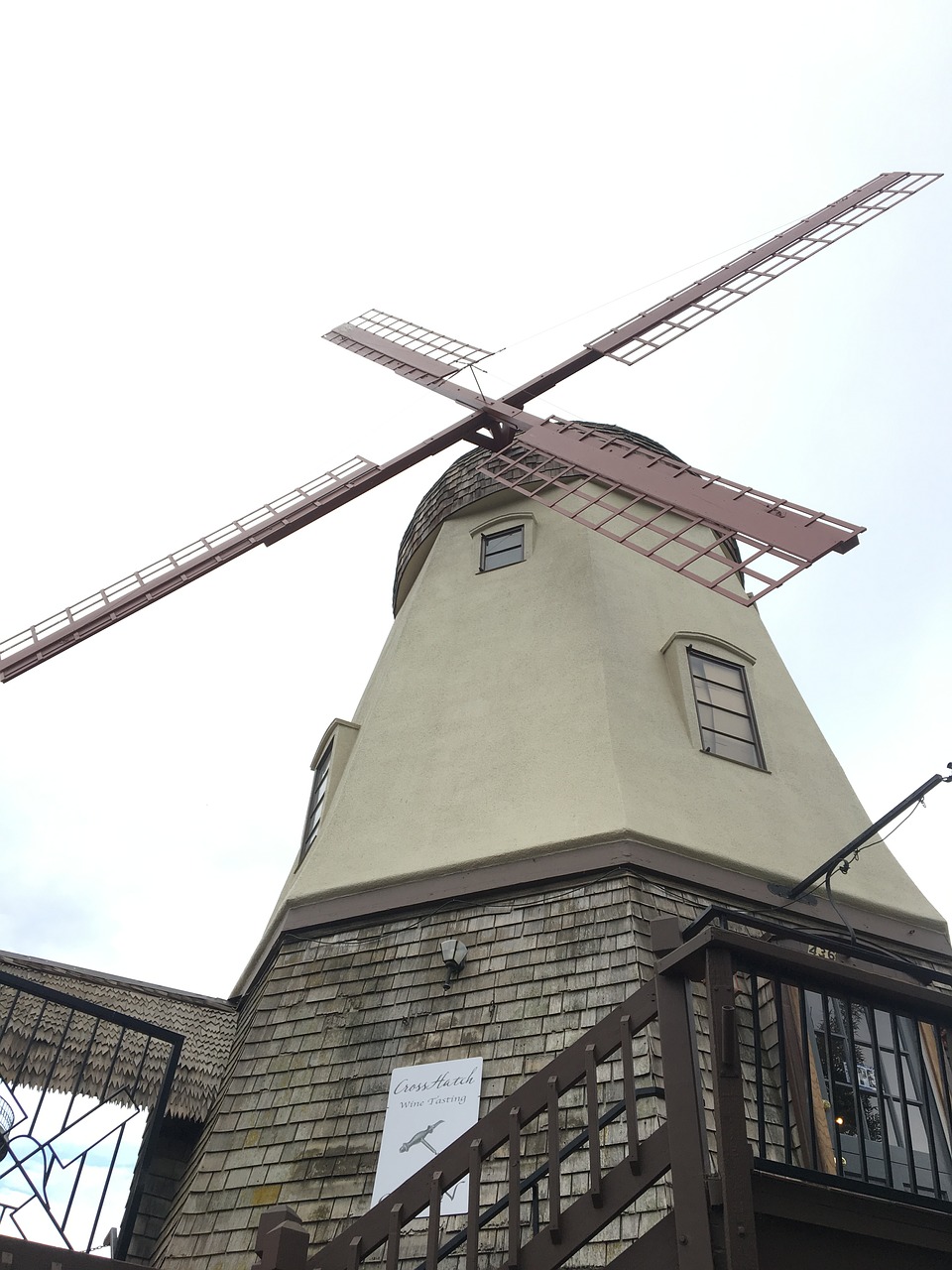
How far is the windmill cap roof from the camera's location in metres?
11.3

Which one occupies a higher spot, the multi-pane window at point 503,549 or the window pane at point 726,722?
the multi-pane window at point 503,549

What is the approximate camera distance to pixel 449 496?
1159 centimetres

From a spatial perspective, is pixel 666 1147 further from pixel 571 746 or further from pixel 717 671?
pixel 717 671

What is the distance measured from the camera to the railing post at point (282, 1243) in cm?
347

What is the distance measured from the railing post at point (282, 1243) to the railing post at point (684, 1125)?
4.01 ft

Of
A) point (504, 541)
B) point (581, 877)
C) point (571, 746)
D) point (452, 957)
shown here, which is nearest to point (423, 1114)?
point (452, 957)

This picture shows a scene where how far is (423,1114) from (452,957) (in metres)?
0.92

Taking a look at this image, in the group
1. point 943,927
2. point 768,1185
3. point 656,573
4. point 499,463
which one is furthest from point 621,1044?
point 499,463

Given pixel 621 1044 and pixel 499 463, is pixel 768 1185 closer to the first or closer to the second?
pixel 621 1044

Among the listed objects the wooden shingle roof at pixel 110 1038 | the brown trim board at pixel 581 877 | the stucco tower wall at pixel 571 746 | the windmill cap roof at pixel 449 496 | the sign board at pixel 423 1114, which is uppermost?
the windmill cap roof at pixel 449 496

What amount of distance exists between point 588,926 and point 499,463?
6.04 m

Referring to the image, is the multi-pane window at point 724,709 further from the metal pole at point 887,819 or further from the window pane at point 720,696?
the metal pole at point 887,819

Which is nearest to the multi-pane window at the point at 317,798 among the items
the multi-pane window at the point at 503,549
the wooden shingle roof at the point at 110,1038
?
the wooden shingle roof at the point at 110,1038

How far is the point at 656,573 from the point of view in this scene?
9922 mm
